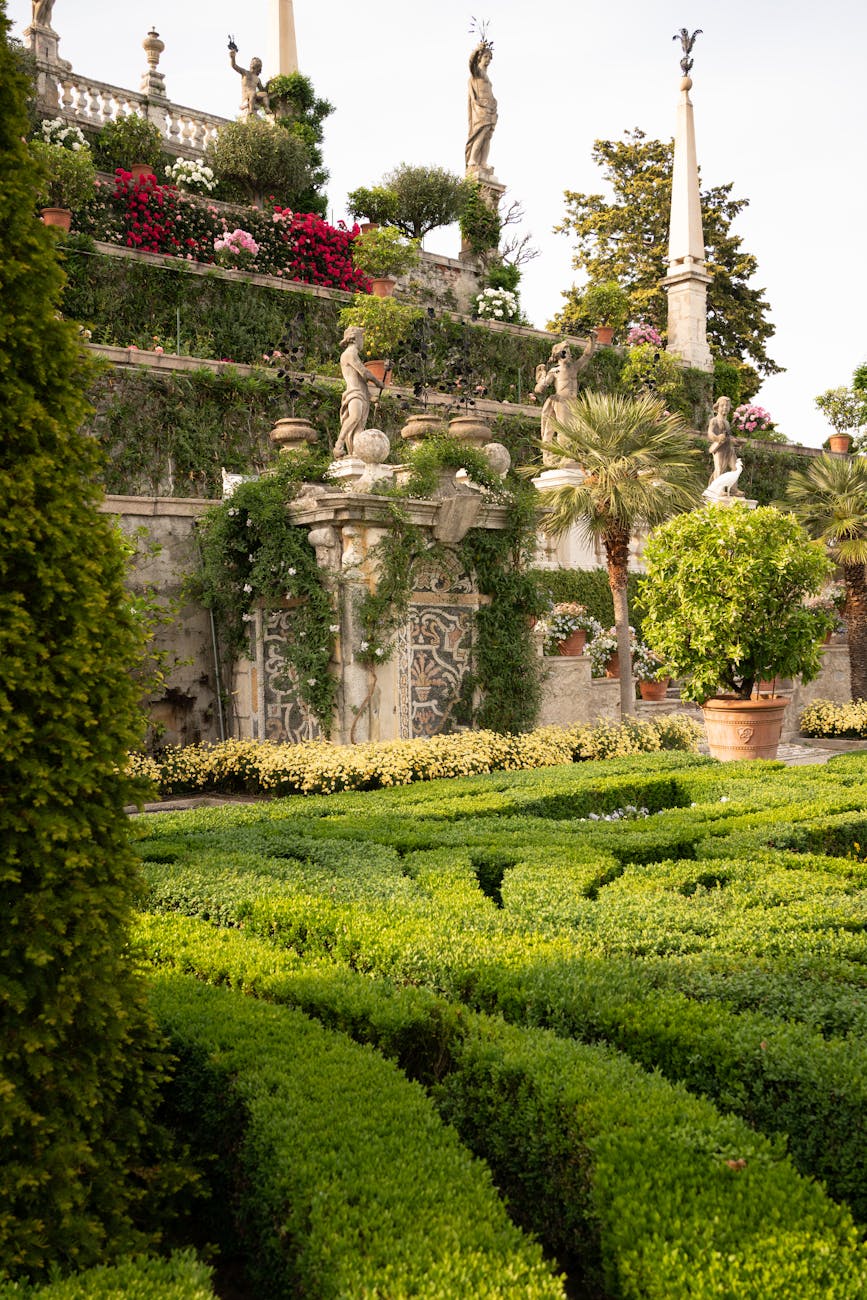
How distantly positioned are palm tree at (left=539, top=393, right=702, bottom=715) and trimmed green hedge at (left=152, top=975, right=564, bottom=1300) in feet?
32.4

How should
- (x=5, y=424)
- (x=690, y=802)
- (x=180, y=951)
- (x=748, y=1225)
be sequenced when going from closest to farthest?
(x=748, y=1225) < (x=5, y=424) < (x=180, y=951) < (x=690, y=802)

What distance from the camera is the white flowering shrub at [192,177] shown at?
21812 millimetres

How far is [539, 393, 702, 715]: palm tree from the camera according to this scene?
12742 mm

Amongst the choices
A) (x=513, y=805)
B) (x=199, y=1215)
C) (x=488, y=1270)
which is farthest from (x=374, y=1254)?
(x=513, y=805)

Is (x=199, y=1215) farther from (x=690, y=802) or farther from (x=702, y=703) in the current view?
(x=702, y=703)

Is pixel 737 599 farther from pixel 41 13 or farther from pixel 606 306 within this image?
pixel 41 13

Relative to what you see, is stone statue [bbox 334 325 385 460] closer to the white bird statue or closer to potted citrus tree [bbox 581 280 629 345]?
the white bird statue

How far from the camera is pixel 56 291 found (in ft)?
9.27

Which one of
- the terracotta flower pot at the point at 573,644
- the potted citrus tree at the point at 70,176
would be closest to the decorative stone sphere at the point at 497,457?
the terracotta flower pot at the point at 573,644

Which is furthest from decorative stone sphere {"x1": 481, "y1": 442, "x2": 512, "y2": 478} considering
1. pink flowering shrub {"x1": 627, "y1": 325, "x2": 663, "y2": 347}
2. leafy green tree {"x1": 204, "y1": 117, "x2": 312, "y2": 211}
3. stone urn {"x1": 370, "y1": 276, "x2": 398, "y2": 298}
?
pink flowering shrub {"x1": 627, "y1": 325, "x2": 663, "y2": 347}

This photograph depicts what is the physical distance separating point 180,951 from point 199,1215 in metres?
1.25

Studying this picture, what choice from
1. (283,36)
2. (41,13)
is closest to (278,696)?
(41,13)

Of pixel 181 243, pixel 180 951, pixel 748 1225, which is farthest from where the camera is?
pixel 181 243

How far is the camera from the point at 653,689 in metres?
Answer: 15.2
